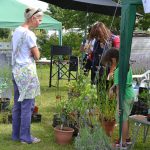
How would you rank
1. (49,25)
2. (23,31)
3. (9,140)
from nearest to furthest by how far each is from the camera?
(23,31) < (9,140) < (49,25)

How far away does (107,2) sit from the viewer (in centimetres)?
786

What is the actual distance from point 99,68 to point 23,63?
67.4 inches

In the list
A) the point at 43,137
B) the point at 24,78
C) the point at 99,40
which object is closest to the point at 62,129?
the point at 43,137

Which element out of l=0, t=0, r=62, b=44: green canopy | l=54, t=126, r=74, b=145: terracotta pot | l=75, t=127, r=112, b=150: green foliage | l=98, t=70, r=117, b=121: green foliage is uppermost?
l=0, t=0, r=62, b=44: green canopy

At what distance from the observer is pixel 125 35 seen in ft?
14.2

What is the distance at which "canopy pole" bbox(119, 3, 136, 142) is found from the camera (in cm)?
422

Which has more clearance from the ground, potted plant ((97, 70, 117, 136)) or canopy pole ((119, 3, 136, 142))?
canopy pole ((119, 3, 136, 142))

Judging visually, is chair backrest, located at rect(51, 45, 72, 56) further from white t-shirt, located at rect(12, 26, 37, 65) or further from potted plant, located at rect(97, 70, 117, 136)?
white t-shirt, located at rect(12, 26, 37, 65)

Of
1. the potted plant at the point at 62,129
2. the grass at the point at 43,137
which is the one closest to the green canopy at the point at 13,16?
the grass at the point at 43,137

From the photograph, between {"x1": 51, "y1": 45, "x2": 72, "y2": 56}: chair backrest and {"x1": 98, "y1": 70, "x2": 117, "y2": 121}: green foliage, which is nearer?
{"x1": 98, "y1": 70, "x2": 117, "y2": 121}: green foliage

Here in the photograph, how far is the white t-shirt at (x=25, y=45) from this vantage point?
4.93 metres

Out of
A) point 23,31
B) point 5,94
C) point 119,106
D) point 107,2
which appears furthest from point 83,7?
point 119,106

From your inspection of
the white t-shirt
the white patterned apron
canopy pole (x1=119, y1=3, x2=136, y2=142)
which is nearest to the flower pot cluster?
canopy pole (x1=119, y1=3, x2=136, y2=142)

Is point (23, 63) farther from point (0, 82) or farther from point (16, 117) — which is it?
point (0, 82)
